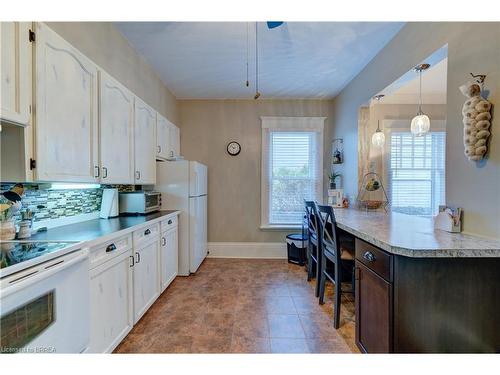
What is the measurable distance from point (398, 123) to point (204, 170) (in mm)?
3093

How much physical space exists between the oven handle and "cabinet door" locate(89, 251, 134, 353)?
0.91ft

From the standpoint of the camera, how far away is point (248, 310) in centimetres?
250

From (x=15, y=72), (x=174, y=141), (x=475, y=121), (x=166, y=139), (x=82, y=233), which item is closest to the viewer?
(x=15, y=72)

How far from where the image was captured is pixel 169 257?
3027 millimetres

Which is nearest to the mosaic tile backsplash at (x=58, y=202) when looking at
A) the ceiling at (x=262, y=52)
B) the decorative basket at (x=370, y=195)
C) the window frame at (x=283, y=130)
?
the ceiling at (x=262, y=52)

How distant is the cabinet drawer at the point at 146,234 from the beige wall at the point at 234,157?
1.74m

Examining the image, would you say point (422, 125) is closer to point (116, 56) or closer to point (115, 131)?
point (115, 131)

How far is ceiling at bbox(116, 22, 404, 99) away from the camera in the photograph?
238 cm

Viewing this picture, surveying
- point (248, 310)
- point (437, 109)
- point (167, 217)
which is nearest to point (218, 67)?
point (167, 217)

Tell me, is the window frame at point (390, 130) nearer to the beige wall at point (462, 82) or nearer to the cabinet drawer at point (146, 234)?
the beige wall at point (462, 82)

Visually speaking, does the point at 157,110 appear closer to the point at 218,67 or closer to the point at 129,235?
the point at 218,67

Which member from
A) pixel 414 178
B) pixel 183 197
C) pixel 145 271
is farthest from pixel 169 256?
pixel 414 178

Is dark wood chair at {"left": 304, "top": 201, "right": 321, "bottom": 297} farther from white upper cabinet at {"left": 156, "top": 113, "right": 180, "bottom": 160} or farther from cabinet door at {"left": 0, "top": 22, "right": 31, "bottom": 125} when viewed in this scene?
cabinet door at {"left": 0, "top": 22, "right": 31, "bottom": 125}

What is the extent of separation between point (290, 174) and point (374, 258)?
2871mm
